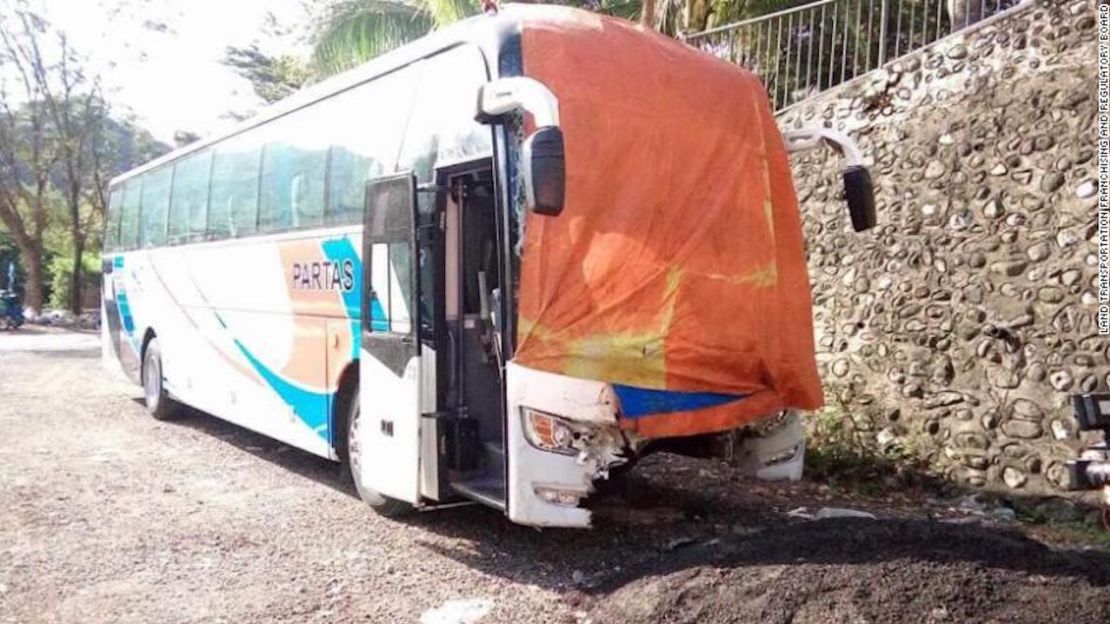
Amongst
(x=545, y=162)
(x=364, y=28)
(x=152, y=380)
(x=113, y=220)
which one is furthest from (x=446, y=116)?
(x=364, y=28)

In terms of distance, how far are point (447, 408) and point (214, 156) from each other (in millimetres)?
5169

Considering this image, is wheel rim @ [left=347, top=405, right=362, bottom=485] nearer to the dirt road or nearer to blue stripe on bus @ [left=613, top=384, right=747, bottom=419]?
the dirt road

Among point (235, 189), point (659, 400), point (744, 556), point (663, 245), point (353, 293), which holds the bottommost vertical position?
point (744, 556)

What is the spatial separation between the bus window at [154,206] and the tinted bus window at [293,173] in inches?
127

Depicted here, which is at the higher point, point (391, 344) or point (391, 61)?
point (391, 61)

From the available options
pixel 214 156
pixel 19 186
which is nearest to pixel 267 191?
pixel 214 156

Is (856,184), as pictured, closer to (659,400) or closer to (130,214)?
(659,400)

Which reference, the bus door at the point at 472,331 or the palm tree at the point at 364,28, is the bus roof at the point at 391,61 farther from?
the palm tree at the point at 364,28

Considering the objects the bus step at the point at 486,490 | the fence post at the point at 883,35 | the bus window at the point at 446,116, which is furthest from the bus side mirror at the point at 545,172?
the fence post at the point at 883,35

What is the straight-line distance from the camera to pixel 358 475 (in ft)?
22.6

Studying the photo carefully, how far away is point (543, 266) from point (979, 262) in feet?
15.2

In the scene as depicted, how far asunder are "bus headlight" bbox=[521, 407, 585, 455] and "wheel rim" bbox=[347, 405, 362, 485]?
7.00 ft

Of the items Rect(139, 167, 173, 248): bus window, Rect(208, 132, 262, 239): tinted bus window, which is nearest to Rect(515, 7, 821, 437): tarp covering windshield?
Rect(208, 132, 262, 239): tinted bus window

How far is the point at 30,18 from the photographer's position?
89.8ft
